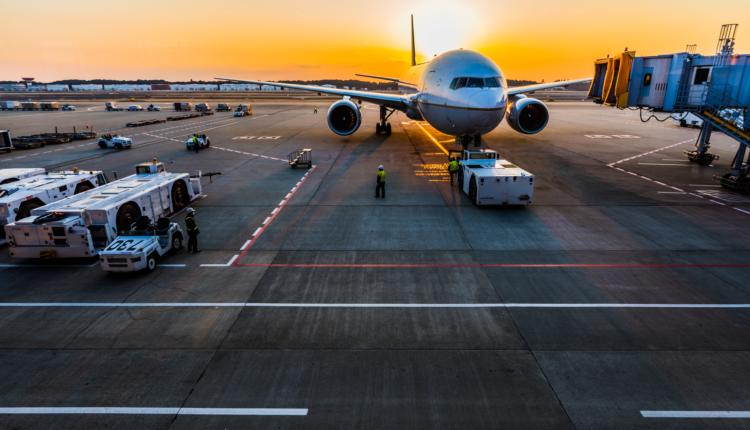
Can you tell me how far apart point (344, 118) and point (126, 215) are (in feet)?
81.3

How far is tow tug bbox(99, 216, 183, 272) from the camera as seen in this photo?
1255 cm

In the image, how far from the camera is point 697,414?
23.6 feet

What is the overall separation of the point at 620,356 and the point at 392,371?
16.7 ft

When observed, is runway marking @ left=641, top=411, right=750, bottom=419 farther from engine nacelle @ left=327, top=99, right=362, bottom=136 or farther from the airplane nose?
engine nacelle @ left=327, top=99, right=362, bottom=136

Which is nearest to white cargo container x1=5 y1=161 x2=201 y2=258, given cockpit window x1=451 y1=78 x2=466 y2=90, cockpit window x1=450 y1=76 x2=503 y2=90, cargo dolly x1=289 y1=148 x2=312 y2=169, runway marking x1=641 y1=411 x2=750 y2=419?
cargo dolly x1=289 y1=148 x2=312 y2=169

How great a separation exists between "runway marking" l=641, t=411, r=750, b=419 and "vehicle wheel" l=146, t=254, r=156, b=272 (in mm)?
13728

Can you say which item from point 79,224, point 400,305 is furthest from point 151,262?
point 400,305

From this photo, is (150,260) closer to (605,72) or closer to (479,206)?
(479,206)

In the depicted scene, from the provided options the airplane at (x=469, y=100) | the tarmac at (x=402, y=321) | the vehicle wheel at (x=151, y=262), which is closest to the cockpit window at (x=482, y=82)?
the airplane at (x=469, y=100)

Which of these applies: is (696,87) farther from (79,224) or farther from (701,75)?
(79,224)

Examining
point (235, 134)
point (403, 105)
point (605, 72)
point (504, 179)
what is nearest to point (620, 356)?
point (504, 179)

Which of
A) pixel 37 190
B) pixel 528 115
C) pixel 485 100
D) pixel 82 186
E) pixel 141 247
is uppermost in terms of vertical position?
pixel 485 100

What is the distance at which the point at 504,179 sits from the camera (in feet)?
62.6

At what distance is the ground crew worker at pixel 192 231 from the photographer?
14.2 metres
